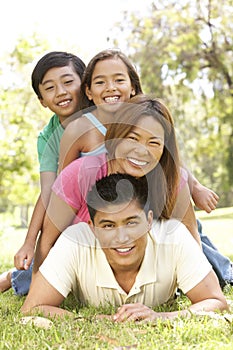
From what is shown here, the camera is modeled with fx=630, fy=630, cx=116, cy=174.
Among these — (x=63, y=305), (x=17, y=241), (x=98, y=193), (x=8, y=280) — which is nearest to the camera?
(x=98, y=193)

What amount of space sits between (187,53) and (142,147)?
1300cm

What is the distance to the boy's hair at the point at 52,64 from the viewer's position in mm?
3580

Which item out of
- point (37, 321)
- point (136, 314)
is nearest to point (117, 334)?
point (136, 314)

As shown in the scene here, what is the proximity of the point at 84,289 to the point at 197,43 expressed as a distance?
13.3 meters

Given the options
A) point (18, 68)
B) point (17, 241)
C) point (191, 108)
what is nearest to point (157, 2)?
point (191, 108)

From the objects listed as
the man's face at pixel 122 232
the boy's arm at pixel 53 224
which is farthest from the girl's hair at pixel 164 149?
the boy's arm at pixel 53 224

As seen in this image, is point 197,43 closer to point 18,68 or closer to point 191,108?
point 191,108

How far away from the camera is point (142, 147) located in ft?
9.79

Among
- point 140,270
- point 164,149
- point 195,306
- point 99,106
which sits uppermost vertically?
point 99,106

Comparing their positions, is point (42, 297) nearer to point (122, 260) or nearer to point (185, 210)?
point (122, 260)

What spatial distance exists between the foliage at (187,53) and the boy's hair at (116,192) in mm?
12194

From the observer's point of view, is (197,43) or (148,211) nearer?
(148,211)

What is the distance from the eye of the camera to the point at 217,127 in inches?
667

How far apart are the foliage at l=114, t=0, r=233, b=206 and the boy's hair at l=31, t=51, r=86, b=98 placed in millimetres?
11379
